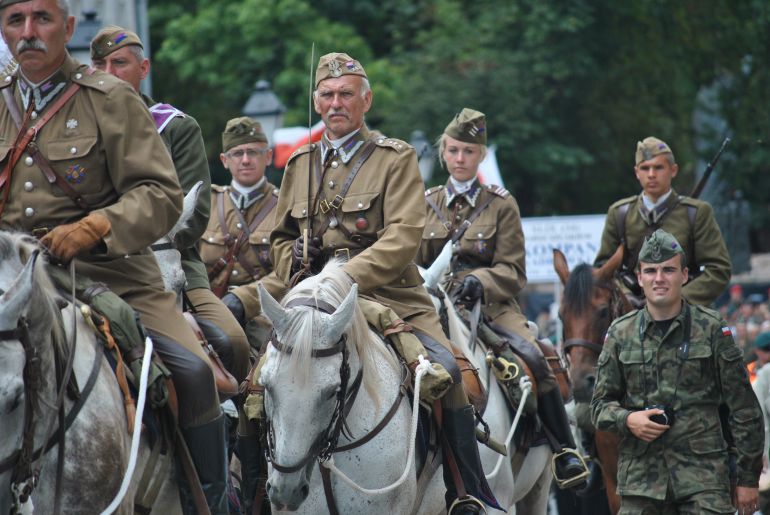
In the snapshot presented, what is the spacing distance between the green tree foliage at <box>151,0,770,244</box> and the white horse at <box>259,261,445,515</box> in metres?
25.1

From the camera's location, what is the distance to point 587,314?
11.6 m

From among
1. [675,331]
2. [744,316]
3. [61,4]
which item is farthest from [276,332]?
[744,316]

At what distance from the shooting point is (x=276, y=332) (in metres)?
7.15

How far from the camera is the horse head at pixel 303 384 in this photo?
273 inches

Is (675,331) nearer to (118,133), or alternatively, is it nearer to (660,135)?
(118,133)

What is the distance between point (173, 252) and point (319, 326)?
4.59ft

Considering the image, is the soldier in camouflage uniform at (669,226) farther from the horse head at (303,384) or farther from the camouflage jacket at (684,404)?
the horse head at (303,384)

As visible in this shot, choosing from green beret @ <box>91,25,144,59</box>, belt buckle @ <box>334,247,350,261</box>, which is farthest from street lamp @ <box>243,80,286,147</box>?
belt buckle @ <box>334,247,350,261</box>

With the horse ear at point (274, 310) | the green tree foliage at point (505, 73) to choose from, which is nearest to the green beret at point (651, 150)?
the horse ear at point (274, 310)

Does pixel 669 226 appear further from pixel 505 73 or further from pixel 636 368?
pixel 505 73

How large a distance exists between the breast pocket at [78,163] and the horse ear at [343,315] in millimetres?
1392

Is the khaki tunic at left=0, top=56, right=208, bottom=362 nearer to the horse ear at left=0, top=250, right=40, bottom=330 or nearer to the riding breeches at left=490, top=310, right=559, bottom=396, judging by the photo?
the horse ear at left=0, top=250, right=40, bottom=330

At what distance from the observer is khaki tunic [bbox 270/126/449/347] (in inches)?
312

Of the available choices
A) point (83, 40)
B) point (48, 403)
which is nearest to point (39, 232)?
point (48, 403)
